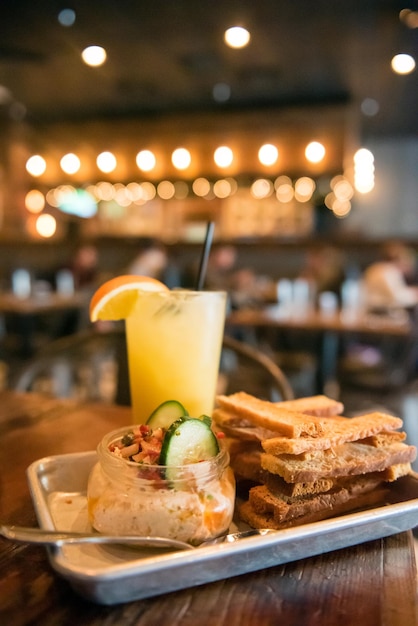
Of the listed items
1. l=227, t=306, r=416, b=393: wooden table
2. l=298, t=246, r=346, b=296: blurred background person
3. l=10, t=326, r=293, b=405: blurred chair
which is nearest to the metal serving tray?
l=10, t=326, r=293, b=405: blurred chair

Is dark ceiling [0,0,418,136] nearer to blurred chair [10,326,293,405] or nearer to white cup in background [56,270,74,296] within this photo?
white cup in background [56,270,74,296]

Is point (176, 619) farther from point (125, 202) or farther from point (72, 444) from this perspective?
point (125, 202)

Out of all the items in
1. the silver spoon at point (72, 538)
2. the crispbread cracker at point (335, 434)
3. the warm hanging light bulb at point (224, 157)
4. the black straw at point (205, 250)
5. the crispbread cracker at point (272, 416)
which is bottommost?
the silver spoon at point (72, 538)

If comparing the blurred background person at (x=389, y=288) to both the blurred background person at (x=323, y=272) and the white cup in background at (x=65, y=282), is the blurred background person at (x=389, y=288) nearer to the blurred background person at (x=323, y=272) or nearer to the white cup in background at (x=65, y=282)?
the blurred background person at (x=323, y=272)

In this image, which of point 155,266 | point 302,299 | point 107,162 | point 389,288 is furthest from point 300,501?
point 107,162

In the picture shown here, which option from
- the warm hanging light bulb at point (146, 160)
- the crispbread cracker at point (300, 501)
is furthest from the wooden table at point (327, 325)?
the warm hanging light bulb at point (146, 160)

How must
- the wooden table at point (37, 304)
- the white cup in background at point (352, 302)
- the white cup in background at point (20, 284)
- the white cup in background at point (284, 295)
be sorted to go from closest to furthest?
the white cup in background at point (352, 302)
the wooden table at point (37, 304)
the white cup in background at point (284, 295)
the white cup in background at point (20, 284)

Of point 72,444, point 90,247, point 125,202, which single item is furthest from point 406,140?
point 72,444
